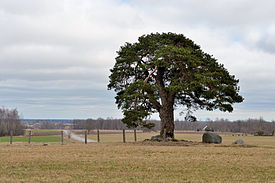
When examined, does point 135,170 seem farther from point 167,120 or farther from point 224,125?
point 224,125

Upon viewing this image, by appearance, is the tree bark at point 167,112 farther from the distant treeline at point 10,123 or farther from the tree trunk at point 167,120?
the distant treeline at point 10,123

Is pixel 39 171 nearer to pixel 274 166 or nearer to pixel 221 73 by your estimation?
pixel 274 166

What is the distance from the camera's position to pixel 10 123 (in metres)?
118

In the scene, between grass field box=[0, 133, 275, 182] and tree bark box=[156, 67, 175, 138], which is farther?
tree bark box=[156, 67, 175, 138]

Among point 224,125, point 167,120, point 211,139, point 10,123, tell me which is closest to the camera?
point 167,120

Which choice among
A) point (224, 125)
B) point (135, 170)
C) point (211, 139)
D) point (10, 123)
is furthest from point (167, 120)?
point (224, 125)

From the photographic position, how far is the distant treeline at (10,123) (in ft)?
351

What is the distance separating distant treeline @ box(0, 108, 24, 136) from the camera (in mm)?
107062

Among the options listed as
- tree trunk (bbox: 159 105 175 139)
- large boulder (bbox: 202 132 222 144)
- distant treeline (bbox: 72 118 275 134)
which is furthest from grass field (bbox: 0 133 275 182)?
distant treeline (bbox: 72 118 275 134)

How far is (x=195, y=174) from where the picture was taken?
565 inches

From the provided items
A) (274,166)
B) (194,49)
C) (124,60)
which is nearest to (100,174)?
(274,166)

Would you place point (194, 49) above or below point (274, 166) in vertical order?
above

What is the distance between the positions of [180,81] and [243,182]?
20016 mm

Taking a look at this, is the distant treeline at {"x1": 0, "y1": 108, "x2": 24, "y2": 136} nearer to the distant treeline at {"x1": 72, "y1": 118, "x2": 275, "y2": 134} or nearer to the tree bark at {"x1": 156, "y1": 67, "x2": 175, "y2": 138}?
the distant treeline at {"x1": 72, "y1": 118, "x2": 275, "y2": 134}
